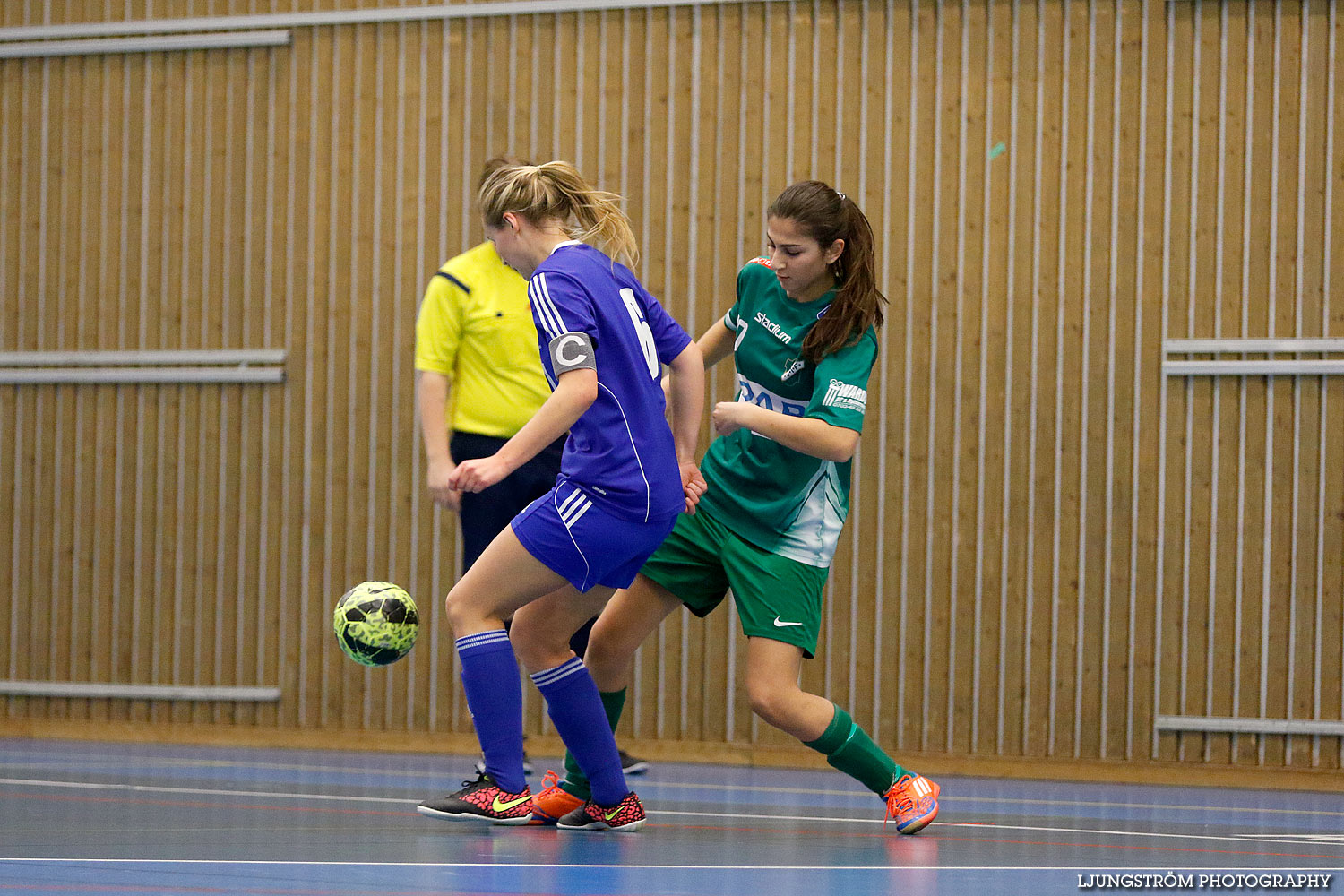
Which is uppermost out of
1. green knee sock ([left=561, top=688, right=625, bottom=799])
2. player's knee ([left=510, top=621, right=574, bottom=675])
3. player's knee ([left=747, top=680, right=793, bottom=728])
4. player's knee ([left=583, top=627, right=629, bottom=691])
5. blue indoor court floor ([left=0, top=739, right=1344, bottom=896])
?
player's knee ([left=510, top=621, right=574, bottom=675])

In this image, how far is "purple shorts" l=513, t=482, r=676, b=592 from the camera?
3.35 meters

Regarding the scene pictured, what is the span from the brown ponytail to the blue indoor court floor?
1185 millimetres

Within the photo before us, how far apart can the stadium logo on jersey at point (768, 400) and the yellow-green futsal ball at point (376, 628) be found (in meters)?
1.09

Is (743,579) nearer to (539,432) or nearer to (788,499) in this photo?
(788,499)

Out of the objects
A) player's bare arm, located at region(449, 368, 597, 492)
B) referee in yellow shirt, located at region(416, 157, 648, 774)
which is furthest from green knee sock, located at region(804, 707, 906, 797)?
referee in yellow shirt, located at region(416, 157, 648, 774)

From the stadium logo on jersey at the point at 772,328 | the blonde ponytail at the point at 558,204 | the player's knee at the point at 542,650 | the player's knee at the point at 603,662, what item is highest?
the blonde ponytail at the point at 558,204

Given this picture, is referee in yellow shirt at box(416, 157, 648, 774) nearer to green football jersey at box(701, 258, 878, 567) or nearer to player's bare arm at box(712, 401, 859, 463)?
green football jersey at box(701, 258, 878, 567)

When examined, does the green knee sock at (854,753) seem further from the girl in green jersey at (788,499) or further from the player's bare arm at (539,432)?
the player's bare arm at (539,432)

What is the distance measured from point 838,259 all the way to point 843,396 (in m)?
0.36

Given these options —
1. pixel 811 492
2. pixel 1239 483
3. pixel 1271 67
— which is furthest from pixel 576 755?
pixel 1271 67

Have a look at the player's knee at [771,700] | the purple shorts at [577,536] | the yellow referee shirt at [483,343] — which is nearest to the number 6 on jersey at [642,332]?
the purple shorts at [577,536]

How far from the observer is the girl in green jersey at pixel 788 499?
363 centimetres

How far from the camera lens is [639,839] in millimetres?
3506

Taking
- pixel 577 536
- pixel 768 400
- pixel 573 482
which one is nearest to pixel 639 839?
pixel 577 536
